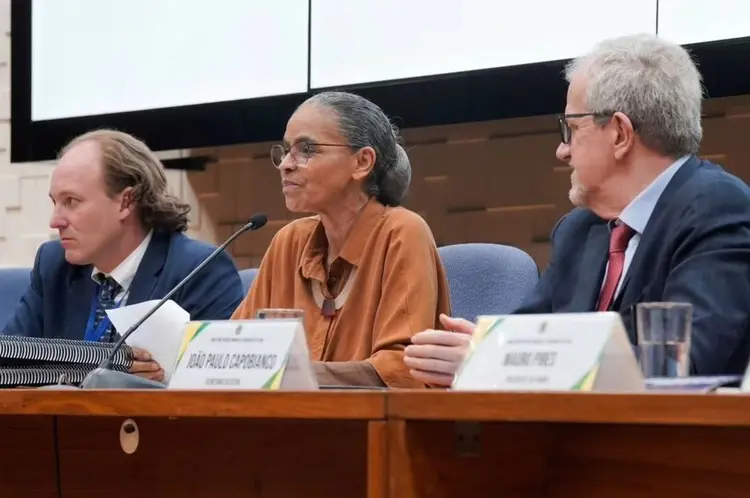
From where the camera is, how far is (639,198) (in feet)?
5.94

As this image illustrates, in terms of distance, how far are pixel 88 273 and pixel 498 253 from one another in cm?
93

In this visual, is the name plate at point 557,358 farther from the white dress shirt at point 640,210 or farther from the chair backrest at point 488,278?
the chair backrest at point 488,278

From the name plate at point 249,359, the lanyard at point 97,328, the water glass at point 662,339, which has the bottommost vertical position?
the lanyard at point 97,328

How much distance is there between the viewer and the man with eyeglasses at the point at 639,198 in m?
1.67

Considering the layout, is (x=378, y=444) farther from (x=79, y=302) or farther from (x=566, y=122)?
(x=79, y=302)

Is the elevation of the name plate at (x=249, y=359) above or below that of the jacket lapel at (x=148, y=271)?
above

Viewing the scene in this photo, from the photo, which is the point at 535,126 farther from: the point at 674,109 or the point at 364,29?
the point at 674,109

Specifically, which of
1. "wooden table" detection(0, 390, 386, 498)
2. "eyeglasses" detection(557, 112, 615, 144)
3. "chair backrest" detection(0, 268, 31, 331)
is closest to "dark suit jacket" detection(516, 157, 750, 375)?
"eyeglasses" detection(557, 112, 615, 144)

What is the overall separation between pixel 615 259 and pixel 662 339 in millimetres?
667

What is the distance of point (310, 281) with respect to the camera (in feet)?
7.11

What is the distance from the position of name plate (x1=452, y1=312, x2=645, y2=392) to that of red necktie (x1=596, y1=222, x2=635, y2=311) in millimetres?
723

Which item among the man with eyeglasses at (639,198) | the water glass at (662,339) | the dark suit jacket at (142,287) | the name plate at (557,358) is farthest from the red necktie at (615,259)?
the dark suit jacket at (142,287)

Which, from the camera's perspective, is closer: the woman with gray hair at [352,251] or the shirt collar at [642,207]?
the shirt collar at [642,207]

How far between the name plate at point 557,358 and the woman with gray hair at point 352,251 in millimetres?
803
